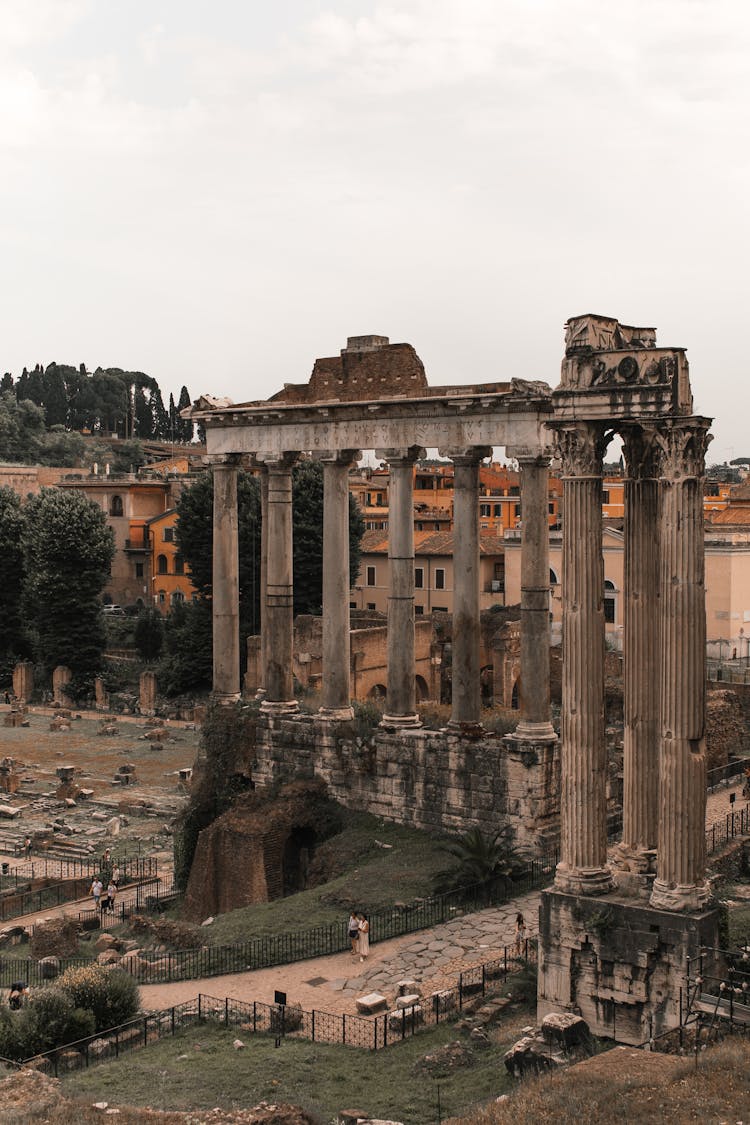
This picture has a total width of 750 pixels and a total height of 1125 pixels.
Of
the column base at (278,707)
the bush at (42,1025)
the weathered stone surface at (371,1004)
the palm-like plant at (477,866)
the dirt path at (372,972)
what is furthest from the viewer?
the column base at (278,707)

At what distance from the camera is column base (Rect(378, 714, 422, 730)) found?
2606cm

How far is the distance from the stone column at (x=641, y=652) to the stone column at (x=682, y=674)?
1.23m

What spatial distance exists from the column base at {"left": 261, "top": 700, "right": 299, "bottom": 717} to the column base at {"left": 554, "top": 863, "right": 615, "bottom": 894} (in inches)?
493

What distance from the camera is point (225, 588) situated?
2920 cm

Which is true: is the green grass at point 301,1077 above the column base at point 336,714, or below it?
below

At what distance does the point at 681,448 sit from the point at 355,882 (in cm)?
1107

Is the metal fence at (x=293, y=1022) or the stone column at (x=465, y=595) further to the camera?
the stone column at (x=465, y=595)

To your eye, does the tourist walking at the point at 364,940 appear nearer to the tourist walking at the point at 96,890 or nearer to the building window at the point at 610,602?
the tourist walking at the point at 96,890

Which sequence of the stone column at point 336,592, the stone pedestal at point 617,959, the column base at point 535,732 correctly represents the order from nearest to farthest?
the stone pedestal at point 617,959 < the column base at point 535,732 < the stone column at point 336,592

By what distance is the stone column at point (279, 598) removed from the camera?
27984 millimetres

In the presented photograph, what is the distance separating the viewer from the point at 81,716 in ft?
188

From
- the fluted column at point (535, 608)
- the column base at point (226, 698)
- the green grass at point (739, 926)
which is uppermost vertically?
the fluted column at point (535, 608)

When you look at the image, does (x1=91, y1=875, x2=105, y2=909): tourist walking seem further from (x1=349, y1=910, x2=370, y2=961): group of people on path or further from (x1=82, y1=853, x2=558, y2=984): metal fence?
(x1=349, y1=910, x2=370, y2=961): group of people on path

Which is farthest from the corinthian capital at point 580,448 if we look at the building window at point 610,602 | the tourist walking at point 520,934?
the building window at point 610,602
